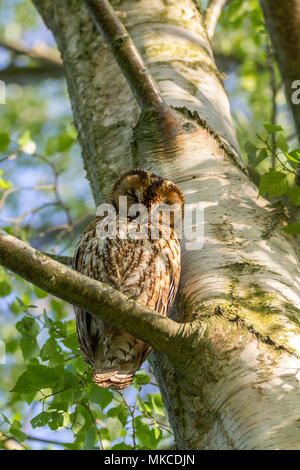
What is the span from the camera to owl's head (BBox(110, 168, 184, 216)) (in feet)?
7.73

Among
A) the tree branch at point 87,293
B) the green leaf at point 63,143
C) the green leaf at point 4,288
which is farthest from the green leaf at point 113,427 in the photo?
the green leaf at point 63,143

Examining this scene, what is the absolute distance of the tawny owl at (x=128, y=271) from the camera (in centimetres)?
198

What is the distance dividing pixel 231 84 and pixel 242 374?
7456mm

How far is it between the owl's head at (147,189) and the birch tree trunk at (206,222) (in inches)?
3.6

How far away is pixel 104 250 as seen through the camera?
2.12 m

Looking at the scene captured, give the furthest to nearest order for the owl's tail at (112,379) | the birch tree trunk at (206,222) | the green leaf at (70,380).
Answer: the green leaf at (70,380), the owl's tail at (112,379), the birch tree trunk at (206,222)

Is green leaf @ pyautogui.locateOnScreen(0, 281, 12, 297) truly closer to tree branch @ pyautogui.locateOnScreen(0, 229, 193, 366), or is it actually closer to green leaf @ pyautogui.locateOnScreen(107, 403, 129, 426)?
green leaf @ pyautogui.locateOnScreen(107, 403, 129, 426)

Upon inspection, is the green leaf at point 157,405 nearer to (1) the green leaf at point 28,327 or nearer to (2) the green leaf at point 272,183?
(1) the green leaf at point 28,327

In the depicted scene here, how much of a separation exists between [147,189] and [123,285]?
1.72 feet

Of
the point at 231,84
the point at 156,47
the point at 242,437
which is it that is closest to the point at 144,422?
the point at 242,437

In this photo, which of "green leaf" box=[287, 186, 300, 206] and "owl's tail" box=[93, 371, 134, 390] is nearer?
"owl's tail" box=[93, 371, 134, 390]

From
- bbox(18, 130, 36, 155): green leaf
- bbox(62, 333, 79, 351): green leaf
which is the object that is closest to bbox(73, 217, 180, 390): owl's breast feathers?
bbox(62, 333, 79, 351): green leaf

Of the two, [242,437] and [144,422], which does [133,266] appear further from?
[144,422]

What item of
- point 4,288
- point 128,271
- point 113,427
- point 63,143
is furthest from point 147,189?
point 63,143
